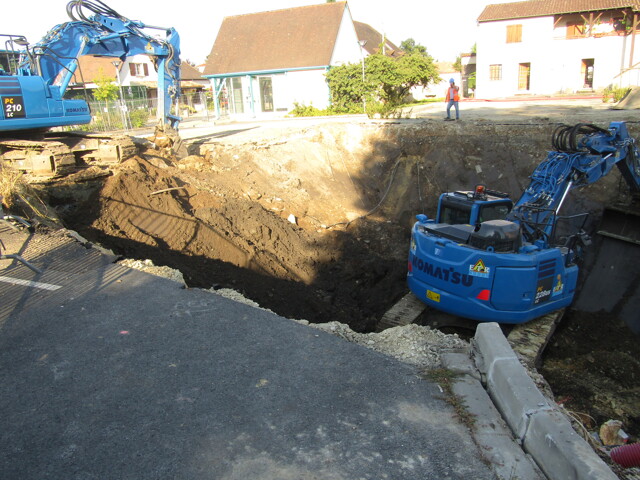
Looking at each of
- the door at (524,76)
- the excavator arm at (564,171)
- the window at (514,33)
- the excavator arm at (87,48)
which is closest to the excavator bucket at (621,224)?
the excavator arm at (564,171)

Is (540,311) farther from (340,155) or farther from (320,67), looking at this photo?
(320,67)

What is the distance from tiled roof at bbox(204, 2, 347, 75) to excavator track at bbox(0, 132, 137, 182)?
1987 centimetres

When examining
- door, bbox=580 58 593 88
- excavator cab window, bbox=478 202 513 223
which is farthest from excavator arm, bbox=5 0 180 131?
door, bbox=580 58 593 88

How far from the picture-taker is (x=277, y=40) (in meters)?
33.1

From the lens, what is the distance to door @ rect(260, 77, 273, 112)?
32.1m

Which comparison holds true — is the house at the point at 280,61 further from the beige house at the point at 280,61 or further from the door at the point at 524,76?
the door at the point at 524,76

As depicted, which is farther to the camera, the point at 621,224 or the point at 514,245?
the point at 621,224

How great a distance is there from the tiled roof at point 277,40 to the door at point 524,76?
13.6 meters

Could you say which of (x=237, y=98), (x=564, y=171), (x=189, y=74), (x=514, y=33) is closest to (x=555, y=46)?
(x=514, y=33)

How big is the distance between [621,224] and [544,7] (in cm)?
3067

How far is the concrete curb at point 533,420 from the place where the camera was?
293 cm

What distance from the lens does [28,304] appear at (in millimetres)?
5691

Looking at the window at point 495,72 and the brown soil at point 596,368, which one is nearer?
the brown soil at point 596,368

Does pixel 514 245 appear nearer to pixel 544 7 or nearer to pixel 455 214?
pixel 455 214
